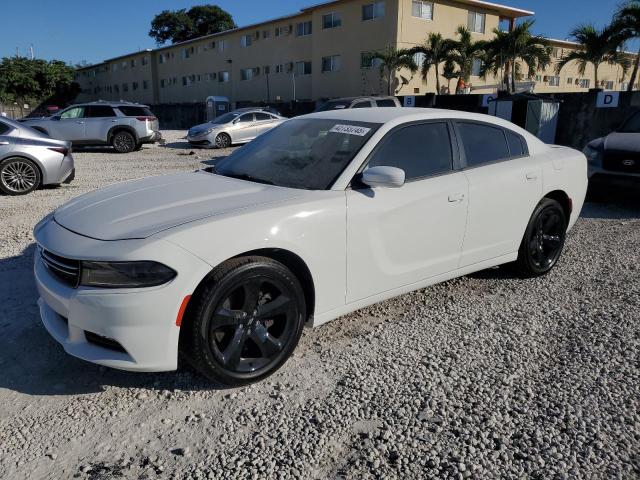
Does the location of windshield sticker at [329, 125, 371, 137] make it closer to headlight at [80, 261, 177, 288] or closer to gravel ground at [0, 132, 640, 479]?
gravel ground at [0, 132, 640, 479]

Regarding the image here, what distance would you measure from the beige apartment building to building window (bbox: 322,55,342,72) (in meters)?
0.08

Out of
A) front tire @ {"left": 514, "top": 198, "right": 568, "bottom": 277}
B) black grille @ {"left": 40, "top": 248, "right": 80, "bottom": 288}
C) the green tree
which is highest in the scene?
the green tree

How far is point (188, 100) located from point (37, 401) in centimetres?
5149

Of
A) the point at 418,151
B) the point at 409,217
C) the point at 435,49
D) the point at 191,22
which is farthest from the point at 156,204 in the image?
the point at 191,22

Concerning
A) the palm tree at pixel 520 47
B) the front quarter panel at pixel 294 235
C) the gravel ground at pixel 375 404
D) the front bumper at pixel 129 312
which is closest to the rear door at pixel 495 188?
the gravel ground at pixel 375 404

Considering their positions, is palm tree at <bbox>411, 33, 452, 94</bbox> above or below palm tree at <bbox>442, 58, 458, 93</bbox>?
above

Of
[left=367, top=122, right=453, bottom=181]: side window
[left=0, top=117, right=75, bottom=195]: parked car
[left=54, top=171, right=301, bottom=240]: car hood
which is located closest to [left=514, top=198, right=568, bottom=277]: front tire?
[left=367, top=122, right=453, bottom=181]: side window

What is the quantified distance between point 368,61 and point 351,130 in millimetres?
29656

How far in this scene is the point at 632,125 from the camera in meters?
8.41

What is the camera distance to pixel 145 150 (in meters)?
17.8

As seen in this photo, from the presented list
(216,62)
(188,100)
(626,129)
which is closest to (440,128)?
(626,129)

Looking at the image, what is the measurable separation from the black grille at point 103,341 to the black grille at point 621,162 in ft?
25.2

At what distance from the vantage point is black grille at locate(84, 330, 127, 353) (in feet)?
8.82

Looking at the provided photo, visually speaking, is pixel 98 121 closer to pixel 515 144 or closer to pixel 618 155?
pixel 618 155
